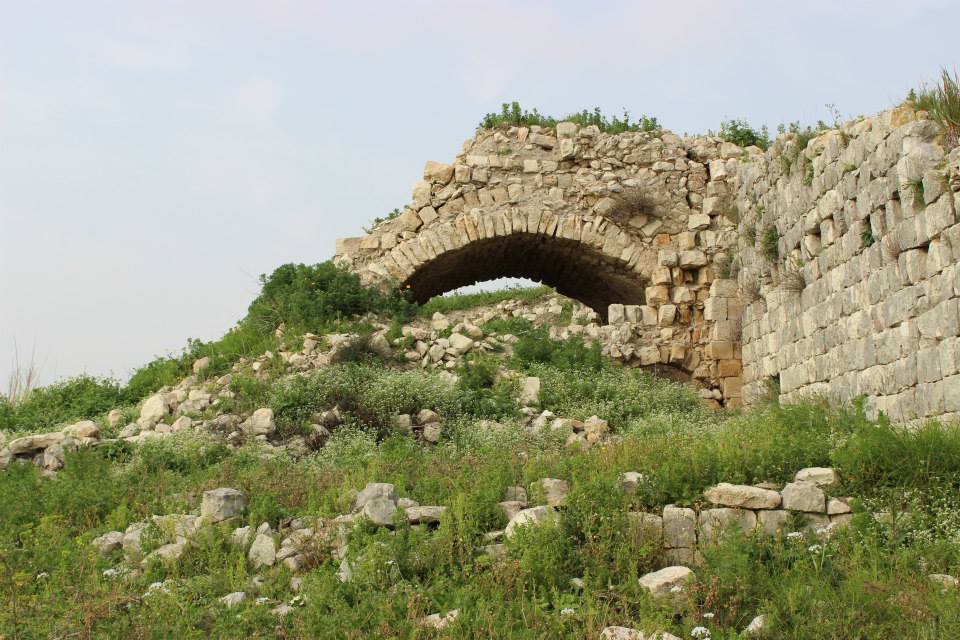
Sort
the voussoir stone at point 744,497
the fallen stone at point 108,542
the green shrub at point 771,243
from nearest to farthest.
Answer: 1. the voussoir stone at point 744,497
2. the fallen stone at point 108,542
3. the green shrub at point 771,243

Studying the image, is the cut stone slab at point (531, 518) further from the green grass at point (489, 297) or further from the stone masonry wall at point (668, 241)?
the green grass at point (489, 297)

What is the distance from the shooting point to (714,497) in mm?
5602

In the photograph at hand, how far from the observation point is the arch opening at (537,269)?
42.7ft

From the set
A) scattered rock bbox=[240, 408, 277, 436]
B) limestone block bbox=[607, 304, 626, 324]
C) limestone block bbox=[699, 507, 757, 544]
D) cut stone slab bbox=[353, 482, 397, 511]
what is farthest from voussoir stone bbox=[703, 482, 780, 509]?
limestone block bbox=[607, 304, 626, 324]

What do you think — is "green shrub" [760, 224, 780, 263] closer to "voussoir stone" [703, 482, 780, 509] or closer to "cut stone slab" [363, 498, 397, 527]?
"voussoir stone" [703, 482, 780, 509]

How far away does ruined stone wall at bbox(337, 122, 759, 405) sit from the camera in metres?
12.5

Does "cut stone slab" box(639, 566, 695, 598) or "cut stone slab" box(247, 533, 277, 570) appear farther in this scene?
"cut stone slab" box(247, 533, 277, 570)

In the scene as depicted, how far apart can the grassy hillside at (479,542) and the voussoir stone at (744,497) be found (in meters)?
0.16

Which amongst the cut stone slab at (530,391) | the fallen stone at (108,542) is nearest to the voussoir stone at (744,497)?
the fallen stone at (108,542)

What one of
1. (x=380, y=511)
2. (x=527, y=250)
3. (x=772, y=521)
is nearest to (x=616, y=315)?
(x=527, y=250)

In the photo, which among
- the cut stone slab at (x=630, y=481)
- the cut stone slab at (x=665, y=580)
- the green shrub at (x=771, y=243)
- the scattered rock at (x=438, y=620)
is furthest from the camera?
the green shrub at (x=771, y=243)

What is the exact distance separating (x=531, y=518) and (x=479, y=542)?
0.35 metres

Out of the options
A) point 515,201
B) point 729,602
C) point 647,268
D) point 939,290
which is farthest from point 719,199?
point 729,602

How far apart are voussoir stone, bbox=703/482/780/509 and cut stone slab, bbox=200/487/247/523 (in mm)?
3096
